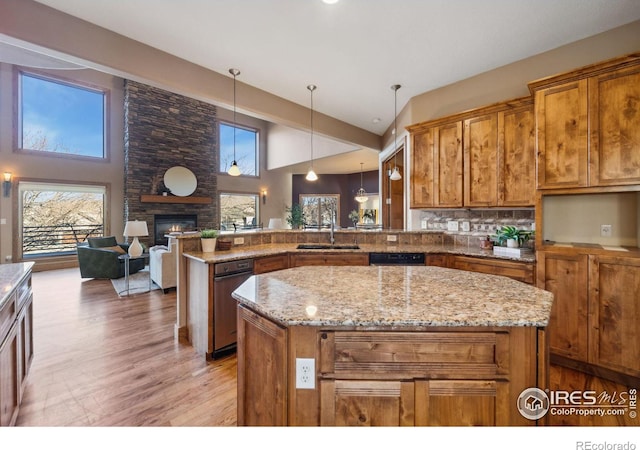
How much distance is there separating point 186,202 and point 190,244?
211 inches

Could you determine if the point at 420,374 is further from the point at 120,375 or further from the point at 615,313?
the point at 120,375

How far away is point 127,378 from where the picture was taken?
2.16 meters

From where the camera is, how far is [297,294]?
1.34 meters

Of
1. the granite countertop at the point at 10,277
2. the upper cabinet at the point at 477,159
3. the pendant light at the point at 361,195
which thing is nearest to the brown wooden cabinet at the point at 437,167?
the upper cabinet at the point at 477,159

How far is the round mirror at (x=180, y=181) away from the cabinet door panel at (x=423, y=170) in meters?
6.29

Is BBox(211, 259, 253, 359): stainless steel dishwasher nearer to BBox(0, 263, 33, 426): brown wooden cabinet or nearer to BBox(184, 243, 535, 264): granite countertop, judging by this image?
BBox(184, 243, 535, 264): granite countertop

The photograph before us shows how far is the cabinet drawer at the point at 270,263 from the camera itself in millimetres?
2828

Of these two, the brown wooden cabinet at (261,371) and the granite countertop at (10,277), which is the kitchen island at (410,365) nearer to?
the brown wooden cabinet at (261,371)

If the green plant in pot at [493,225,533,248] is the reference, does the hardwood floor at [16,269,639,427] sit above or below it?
below

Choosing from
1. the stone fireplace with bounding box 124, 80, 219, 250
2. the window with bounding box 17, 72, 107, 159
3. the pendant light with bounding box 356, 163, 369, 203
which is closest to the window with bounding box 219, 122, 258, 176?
the stone fireplace with bounding box 124, 80, 219, 250

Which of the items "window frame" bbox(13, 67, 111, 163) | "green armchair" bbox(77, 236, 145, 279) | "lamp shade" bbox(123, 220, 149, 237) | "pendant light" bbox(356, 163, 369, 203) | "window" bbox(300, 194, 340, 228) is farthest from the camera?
"window" bbox(300, 194, 340, 228)

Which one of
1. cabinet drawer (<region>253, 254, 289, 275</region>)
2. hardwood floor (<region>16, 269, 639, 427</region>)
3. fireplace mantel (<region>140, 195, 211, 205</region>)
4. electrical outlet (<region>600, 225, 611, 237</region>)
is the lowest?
hardwood floor (<region>16, 269, 639, 427</region>)

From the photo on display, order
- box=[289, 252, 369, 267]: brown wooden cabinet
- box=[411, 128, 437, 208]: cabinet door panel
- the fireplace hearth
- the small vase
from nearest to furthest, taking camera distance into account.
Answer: the small vase < box=[289, 252, 369, 267]: brown wooden cabinet < box=[411, 128, 437, 208]: cabinet door panel < the fireplace hearth

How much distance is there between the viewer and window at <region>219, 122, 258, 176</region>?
362 inches
